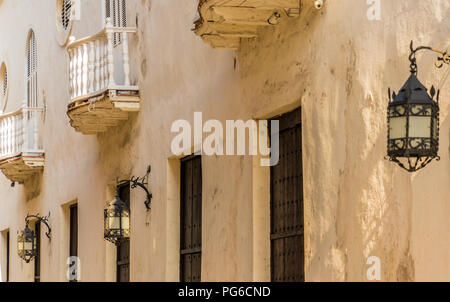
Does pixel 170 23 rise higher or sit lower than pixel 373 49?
higher

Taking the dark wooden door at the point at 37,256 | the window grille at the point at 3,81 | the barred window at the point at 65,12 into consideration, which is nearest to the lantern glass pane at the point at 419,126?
the barred window at the point at 65,12

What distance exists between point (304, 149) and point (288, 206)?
91 centimetres

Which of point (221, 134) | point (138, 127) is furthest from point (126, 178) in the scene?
point (221, 134)

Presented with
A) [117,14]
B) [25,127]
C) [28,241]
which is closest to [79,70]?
[117,14]

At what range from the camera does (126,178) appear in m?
14.6

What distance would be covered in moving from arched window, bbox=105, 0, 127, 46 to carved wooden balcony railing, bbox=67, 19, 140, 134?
6 cm

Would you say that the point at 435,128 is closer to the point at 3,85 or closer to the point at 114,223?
the point at 114,223

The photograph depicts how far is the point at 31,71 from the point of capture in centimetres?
2156

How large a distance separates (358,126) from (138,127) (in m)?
6.15

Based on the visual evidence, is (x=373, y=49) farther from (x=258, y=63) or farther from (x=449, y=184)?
(x=258, y=63)

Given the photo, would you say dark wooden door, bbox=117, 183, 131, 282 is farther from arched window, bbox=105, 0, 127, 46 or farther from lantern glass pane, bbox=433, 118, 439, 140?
lantern glass pane, bbox=433, 118, 439, 140

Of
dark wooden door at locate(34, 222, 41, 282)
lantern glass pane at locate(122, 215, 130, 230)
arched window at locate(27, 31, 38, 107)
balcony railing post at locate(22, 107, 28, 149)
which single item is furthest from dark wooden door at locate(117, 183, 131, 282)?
arched window at locate(27, 31, 38, 107)

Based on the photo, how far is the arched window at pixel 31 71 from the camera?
21.1m

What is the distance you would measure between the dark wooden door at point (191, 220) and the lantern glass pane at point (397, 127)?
539 cm
